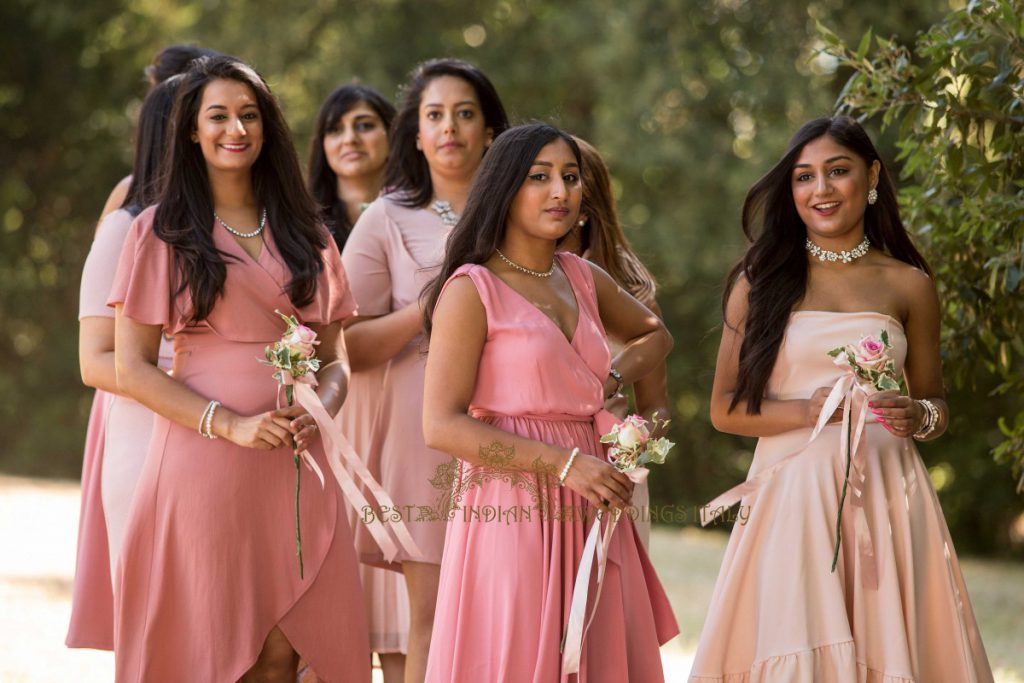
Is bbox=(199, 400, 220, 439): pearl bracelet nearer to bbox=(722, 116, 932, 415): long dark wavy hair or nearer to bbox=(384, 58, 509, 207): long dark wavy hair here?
bbox=(384, 58, 509, 207): long dark wavy hair

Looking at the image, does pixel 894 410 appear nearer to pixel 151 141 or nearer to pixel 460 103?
pixel 460 103

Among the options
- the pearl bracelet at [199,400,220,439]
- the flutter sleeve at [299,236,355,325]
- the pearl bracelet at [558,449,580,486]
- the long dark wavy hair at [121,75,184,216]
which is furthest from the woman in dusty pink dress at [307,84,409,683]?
the pearl bracelet at [558,449,580,486]

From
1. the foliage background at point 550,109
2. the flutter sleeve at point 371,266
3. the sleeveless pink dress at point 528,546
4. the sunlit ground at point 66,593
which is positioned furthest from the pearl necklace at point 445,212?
the foliage background at point 550,109

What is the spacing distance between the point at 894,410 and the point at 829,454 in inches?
14.1

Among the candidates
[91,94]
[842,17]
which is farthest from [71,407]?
[842,17]

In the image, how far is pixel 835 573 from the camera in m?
4.69

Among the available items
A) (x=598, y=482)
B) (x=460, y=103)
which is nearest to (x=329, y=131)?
(x=460, y=103)

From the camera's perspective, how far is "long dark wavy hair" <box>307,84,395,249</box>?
272 inches

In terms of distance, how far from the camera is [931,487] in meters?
4.86

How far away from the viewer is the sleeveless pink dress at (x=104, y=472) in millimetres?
5227

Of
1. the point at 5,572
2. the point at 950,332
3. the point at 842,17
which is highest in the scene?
the point at 842,17

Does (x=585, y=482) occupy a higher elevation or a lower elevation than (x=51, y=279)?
lower

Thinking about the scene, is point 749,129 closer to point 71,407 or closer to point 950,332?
point 950,332

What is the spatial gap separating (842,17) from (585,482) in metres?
14.2
